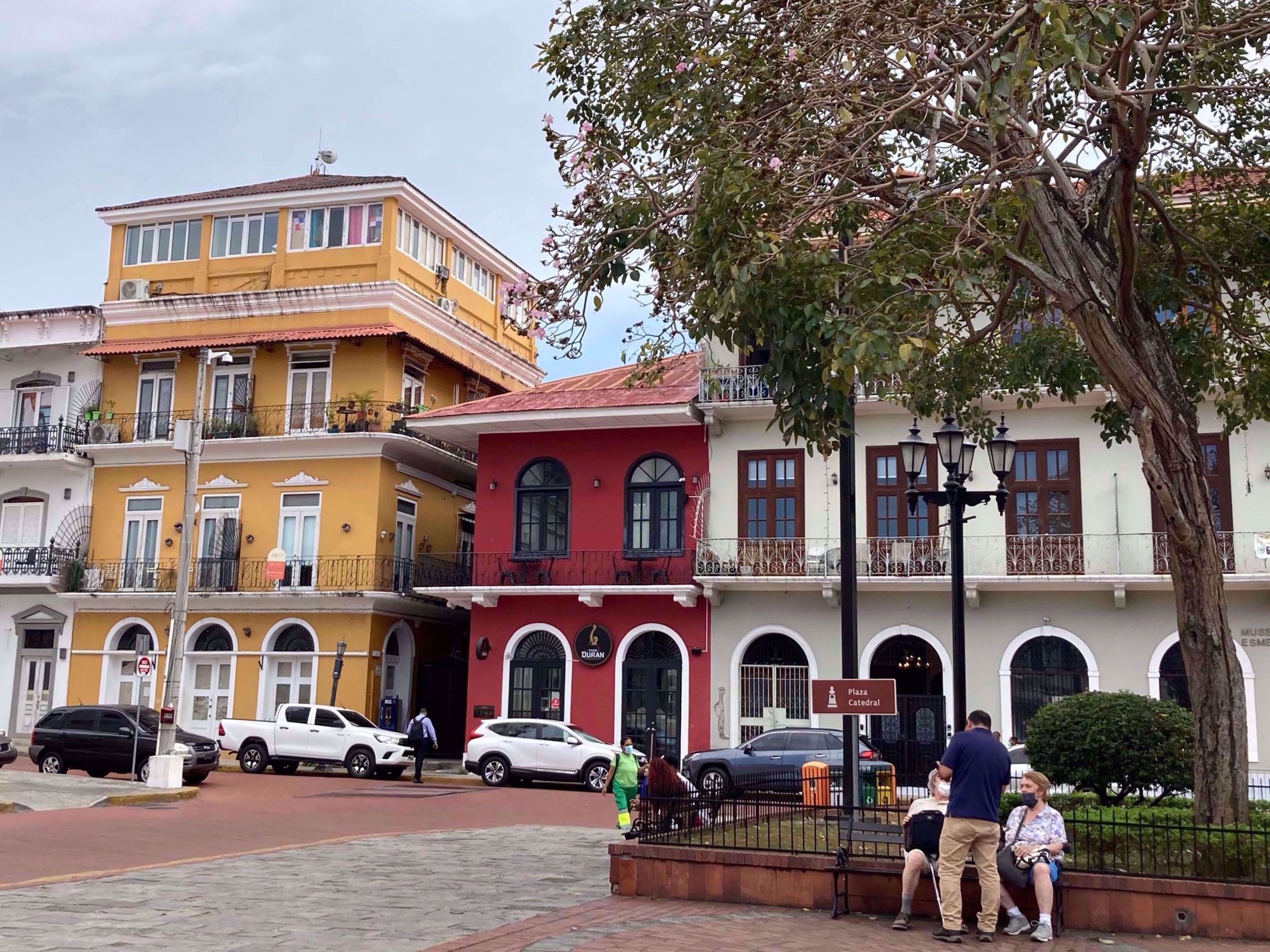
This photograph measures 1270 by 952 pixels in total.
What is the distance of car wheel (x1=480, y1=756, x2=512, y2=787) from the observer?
26.3m

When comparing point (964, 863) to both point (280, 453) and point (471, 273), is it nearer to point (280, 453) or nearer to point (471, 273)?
point (280, 453)

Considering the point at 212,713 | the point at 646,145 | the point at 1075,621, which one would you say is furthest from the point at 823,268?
the point at 212,713

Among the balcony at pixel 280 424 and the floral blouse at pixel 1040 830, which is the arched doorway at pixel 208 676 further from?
the floral blouse at pixel 1040 830

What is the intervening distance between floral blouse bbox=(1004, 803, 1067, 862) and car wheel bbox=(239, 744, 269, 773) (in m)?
20.9

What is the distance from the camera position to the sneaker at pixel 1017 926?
9758 millimetres

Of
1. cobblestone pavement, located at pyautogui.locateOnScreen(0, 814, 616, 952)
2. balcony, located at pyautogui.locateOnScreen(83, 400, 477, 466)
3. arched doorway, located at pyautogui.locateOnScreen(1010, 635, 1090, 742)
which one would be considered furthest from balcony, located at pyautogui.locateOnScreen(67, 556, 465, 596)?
cobblestone pavement, located at pyautogui.locateOnScreen(0, 814, 616, 952)

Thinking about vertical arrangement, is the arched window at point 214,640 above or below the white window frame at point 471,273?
below

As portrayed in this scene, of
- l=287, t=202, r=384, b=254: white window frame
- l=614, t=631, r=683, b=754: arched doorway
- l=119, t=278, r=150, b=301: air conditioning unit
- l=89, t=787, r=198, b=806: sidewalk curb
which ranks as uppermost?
l=287, t=202, r=384, b=254: white window frame

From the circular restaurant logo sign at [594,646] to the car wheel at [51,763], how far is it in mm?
10862

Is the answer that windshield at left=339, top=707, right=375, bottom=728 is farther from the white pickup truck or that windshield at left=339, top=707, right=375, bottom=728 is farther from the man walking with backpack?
the man walking with backpack

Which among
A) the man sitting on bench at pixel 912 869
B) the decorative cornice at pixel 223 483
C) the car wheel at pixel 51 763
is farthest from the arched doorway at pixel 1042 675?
the decorative cornice at pixel 223 483

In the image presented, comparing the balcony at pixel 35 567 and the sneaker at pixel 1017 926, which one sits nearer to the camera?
the sneaker at pixel 1017 926

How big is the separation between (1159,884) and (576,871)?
234 inches

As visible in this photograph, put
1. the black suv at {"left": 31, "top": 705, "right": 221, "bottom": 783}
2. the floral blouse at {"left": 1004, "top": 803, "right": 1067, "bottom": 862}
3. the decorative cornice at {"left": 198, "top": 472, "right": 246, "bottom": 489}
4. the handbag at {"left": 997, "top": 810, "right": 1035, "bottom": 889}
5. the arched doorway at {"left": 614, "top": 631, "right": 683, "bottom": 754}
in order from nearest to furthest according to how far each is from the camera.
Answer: the handbag at {"left": 997, "top": 810, "right": 1035, "bottom": 889} < the floral blouse at {"left": 1004, "top": 803, "right": 1067, "bottom": 862} < the black suv at {"left": 31, "top": 705, "right": 221, "bottom": 783} < the arched doorway at {"left": 614, "top": 631, "right": 683, "bottom": 754} < the decorative cornice at {"left": 198, "top": 472, "right": 246, "bottom": 489}
